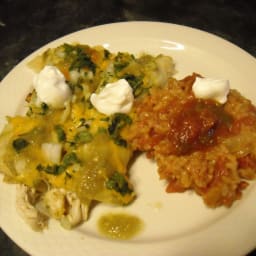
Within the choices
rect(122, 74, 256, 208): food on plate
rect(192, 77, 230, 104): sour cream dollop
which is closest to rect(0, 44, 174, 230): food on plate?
rect(122, 74, 256, 208): food on plate

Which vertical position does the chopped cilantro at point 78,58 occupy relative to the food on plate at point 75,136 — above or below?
above

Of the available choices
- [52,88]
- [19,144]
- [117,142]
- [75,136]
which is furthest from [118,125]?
[19,144]

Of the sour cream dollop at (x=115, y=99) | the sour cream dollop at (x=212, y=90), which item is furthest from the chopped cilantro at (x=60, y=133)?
the sour cream dollop at (x=212, y=90)

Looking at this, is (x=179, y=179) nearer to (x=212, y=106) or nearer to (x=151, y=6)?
(x=212, y=106)

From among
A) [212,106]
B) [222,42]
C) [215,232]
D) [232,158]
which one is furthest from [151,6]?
[215,232]

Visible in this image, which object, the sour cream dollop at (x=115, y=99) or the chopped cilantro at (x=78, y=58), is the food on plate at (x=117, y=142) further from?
the chopped cilantro at (x=78, y=58)

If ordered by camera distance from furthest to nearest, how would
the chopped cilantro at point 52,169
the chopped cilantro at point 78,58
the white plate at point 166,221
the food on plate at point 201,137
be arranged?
the chopped cilantro at point 78,58
the chopped cilantro at point 52,169
the food on plate at point 201,137
the white plate at point 166,221

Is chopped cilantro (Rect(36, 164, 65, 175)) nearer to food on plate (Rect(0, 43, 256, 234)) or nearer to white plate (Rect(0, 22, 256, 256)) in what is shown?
food on plate (Rect(0, 43, 256, 234))

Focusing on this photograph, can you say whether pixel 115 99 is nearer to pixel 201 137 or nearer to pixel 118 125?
pixel 118 125
